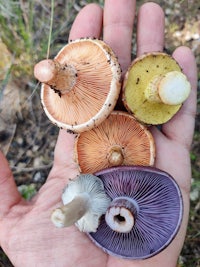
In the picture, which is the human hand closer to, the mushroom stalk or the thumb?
the thumb

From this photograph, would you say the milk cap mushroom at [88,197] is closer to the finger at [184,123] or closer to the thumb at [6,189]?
the thumb at [6,189]

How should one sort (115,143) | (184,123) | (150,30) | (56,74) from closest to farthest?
(56,74) < (115,143) < (184,123) < (150,30)

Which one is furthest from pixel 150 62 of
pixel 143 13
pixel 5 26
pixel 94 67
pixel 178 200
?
pixel 5 26

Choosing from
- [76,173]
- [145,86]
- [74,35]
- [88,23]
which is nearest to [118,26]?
[88,23]

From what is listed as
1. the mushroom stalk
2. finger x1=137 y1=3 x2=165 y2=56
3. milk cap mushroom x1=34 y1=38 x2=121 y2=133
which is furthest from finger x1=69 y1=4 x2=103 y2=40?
the mushroom stalk

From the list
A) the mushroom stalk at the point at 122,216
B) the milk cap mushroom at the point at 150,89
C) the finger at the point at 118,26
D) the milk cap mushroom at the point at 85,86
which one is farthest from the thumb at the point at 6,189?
the finger at the point at 118,26

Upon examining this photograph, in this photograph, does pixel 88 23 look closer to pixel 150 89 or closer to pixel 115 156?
pixel 150 89

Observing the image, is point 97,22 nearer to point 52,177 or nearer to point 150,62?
point 150,62
